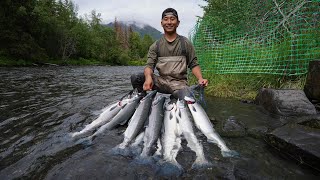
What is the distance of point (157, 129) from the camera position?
407cm

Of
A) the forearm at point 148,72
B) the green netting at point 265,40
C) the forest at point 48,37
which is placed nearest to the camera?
the forearm at point 148,72

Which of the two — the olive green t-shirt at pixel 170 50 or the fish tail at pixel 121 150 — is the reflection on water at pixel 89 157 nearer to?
the fish tail at pixel 121 150

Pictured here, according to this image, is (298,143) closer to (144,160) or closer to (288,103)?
(144,160)

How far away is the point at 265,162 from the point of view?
10.9ft

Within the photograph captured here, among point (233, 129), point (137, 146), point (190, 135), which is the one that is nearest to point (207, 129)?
point (190, 135)

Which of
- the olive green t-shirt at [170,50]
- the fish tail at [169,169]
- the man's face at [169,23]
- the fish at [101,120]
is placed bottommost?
the fish tail at [169,169]

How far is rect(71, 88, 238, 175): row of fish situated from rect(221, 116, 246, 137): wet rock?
0.46m

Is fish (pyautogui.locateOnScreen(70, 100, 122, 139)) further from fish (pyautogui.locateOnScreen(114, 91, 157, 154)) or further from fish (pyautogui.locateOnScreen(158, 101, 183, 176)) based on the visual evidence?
fish (pyautogui.locateOnScreen(158, 101, 183, 176))

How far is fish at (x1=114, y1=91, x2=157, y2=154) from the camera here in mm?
3772

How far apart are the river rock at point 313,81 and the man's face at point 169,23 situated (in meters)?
3.08

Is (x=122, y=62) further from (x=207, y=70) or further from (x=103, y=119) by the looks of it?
(x=103, y=119)

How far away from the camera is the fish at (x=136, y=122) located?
3.77 metres

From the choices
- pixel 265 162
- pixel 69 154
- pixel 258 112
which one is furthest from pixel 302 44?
pixel 69 154

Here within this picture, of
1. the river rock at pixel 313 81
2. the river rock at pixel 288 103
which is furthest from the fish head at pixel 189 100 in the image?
the river rock at pixel 313 81
